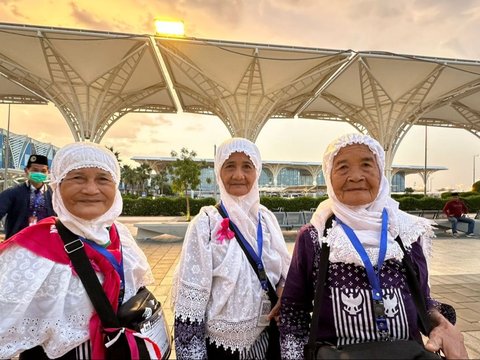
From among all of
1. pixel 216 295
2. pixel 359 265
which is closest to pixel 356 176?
pixel 359 265

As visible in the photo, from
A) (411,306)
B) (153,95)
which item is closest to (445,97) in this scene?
(153,95)

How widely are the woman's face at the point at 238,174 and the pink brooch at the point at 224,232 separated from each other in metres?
0.20

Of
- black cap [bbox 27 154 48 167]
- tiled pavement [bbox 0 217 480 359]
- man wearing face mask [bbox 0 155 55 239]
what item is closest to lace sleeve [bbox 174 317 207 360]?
tiled pavement [bbox 0 217 480 359]

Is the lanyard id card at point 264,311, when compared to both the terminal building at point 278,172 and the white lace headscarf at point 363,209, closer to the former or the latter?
the white lace headscarf at point 363,209

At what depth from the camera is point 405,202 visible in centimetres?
1908

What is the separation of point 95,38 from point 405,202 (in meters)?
18.4

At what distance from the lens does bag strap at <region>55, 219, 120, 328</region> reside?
126cm

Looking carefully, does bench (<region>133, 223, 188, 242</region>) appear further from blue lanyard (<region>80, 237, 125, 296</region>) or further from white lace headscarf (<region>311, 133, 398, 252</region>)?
white lace headscarf (<region>311, 133, 398, 252</region>)

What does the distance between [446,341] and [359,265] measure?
47cm

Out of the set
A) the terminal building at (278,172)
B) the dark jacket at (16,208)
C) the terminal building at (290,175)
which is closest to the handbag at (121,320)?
the dark jacket at (16,208)

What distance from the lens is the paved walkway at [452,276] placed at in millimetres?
3709

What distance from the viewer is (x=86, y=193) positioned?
1.42 meters

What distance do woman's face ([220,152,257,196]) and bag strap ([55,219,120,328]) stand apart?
825 millimetres

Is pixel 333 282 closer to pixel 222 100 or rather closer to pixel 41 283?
pixel 41 283
